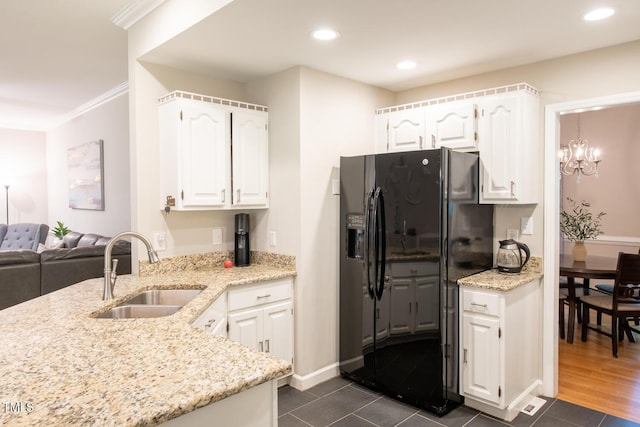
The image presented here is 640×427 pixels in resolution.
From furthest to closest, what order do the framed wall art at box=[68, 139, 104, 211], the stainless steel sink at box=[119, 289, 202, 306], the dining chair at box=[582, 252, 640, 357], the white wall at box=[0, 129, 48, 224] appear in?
the white wall at box=[0, 129, 48, 224] < the framed wall art at box=[68, 139, 104, 211] < the dining chair at box=[582, 252, 640, 357] < the stainless steel sink at box=[119, 289, 202, 306]

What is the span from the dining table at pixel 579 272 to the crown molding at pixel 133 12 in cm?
395

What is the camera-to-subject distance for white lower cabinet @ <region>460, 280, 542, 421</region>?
8.45ft

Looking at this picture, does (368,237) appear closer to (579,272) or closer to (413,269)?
(413,269)

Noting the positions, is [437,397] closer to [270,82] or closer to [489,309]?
[489,309]

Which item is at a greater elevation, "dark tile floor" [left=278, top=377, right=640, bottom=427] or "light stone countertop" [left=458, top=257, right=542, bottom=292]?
"light stone countertop" [left=458, top=257, right=542, bottom=292]

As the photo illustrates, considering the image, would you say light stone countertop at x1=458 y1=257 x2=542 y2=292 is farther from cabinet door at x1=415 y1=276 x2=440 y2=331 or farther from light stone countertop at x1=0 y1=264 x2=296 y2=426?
A: light stone countertop at x1=0 y1=264 x2=296 y2=426

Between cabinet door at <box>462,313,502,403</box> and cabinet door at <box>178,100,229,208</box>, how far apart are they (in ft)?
6.27

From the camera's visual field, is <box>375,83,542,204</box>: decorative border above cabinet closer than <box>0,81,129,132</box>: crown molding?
Yes

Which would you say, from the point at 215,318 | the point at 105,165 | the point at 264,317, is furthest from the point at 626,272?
the point at 105,165

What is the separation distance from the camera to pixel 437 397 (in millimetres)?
2699

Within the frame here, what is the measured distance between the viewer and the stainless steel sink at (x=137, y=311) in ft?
6.95

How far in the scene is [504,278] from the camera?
2.78m

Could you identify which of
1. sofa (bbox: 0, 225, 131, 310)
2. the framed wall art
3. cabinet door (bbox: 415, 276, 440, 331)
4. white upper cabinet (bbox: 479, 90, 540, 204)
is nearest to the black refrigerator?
cabinet door (bbox: 415, 276, 440, 331)

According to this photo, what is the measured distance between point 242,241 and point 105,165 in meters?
3.13
